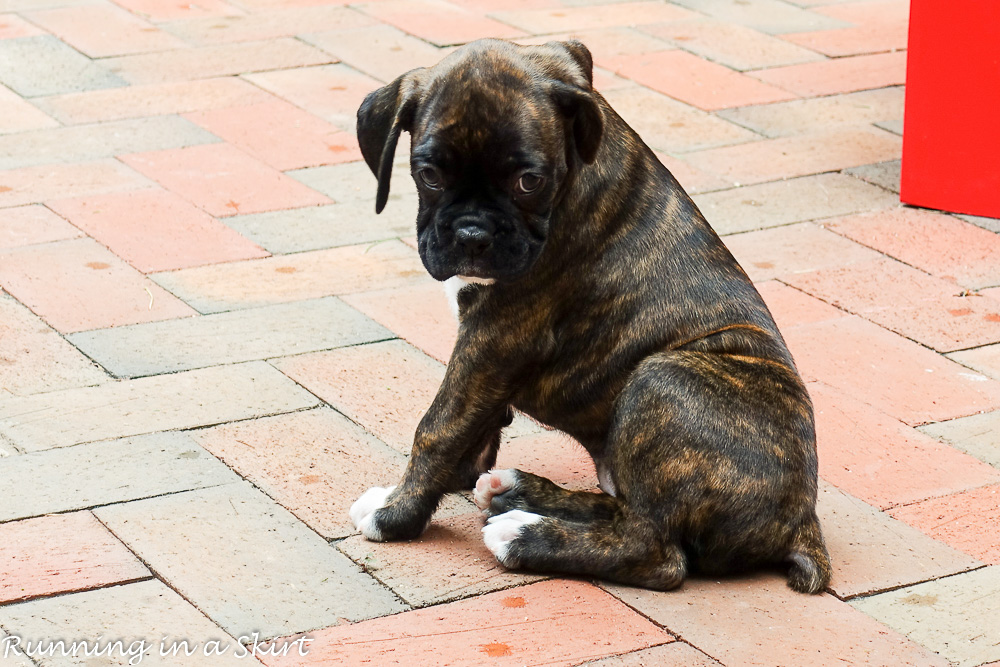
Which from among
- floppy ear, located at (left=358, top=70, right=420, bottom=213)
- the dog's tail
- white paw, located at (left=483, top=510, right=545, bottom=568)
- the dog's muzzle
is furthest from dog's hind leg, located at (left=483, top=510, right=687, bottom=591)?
floppy ear, located at (left=358, top=70, right=420, bottom=213)

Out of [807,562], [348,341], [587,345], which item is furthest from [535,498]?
[348,341]

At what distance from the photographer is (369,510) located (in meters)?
3.67

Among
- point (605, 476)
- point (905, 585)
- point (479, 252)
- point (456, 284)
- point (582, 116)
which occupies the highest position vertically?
point (582, 116)

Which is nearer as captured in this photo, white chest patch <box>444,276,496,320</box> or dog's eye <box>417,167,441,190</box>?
dog's eye <box>417,167,441,190</box>

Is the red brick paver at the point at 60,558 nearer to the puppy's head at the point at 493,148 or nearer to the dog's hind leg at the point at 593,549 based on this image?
the dog's hind leg at the point at 593,549

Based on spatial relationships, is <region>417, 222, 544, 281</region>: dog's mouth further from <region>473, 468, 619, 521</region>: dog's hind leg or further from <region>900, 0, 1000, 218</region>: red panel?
<region>900, 0, 1000, 218</region>: red panel

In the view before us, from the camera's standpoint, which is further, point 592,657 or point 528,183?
point 528,183

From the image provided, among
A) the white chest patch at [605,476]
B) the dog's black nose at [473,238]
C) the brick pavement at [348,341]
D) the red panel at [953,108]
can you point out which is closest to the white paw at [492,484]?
the brick pavement at [348,341]

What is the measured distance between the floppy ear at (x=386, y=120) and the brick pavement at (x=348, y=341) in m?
0.95

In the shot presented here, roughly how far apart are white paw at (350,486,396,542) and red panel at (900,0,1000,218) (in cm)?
362

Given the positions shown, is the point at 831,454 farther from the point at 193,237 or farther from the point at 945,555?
the point at 193,237

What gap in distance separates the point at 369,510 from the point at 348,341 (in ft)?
4.35

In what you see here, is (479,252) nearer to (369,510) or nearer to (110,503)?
(369,510)

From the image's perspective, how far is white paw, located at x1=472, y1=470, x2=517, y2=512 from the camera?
3672 mm
